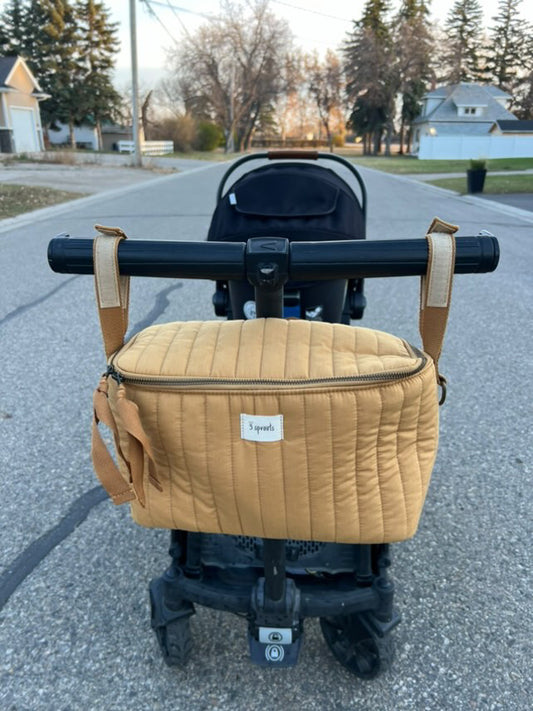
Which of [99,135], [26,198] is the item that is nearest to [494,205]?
[26,198]

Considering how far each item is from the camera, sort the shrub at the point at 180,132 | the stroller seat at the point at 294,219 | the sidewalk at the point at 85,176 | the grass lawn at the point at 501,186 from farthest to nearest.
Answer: the shrub at the point at 180,132, the sidewalk at the point at 85,176, the grass lawn at the point at 501,186, the stroller seat at the point at 294,219

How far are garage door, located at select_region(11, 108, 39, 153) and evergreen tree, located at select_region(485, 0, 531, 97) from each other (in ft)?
183

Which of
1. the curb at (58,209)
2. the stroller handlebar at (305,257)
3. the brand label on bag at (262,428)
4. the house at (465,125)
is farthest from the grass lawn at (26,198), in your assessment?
the house at (465,125)

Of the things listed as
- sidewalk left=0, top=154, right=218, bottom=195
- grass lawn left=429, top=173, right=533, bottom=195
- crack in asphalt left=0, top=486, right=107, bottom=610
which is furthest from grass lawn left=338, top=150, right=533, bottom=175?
crack in asphalt left=0, top=486, right=107, bottom=610

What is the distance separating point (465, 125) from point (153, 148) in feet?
94.5

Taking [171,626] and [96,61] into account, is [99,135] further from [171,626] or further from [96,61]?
[171,626]

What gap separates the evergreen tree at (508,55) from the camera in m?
68.1

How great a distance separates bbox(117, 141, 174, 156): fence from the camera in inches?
1563

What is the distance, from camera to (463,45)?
69.4 metres

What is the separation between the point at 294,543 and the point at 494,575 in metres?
0.83

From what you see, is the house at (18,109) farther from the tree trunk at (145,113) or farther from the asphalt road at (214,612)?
the asphalt road at (214,612)

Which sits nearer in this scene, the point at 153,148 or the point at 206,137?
the point at 153,148

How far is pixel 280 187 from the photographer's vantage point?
2.35m

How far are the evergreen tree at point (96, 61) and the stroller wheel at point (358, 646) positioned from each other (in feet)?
163
